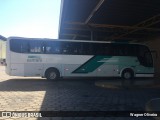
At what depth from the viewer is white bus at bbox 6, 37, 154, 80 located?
53.6ft

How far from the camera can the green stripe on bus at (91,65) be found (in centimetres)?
1767

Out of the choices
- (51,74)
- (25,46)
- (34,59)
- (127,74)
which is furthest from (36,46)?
(127,74)

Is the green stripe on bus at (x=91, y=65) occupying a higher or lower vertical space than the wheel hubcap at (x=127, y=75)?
higher

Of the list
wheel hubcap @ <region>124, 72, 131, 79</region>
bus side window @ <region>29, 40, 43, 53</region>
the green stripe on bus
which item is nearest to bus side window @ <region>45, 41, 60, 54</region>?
bus side window @ <region>29, 40, 43, 53</region>

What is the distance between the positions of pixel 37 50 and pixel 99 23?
5.36 meters

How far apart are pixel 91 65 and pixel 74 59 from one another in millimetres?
1392

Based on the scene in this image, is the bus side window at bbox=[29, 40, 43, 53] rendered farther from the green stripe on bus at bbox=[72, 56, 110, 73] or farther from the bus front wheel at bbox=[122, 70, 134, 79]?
the bus front wheel at bbox=[122, 70, 134, 79]

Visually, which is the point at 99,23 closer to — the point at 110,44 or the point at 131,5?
the point at 110,44

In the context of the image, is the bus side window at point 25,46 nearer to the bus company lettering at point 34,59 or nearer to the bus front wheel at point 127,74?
the bus company lettering at point 34,59

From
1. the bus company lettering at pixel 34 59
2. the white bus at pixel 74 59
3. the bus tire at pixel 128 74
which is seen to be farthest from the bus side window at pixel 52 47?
the bus tire at pixel 128 74

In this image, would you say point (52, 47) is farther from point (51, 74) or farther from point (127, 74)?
point (127, 74)

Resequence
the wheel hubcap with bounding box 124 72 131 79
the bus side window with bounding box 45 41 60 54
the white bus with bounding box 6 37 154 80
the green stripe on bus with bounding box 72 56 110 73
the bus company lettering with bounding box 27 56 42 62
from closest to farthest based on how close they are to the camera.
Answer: the white bus with bounding box 6 37 154 80 → the bus company lettering with bounding box 27 56 42 62 → the bus side window with bounding box 45 41 60 54 → the green stripe on bus with bounding box 72 56 110 73 → the wheel hubcap with bounding box 124 72 131 79

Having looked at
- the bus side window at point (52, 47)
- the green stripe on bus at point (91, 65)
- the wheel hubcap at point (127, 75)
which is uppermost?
the bus side window at point (52, 47)

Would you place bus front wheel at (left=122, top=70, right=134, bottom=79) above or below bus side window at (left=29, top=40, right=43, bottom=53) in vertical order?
below
